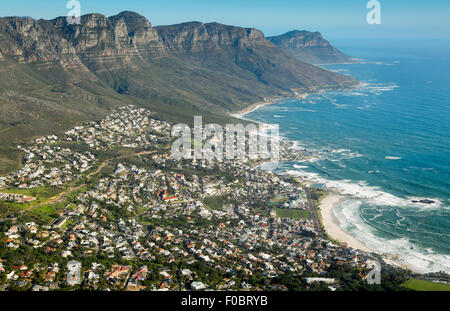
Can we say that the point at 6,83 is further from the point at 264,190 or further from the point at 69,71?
the point at 264,190

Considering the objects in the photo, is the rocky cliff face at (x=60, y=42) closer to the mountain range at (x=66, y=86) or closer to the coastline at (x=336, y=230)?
the mountain range at (x=66, y=86)

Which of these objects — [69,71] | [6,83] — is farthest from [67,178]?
[69,71]

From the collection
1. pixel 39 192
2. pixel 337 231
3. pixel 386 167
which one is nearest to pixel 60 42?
pixel 39 192

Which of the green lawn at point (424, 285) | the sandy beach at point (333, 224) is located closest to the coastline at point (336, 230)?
the sandy beach at point (333, 224)

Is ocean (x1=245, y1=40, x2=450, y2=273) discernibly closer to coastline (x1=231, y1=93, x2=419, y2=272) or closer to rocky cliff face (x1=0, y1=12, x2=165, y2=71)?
coastline (x1=231, y1=93, x2=419, y2=272)

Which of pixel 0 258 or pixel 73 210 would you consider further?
pixel 73 210
